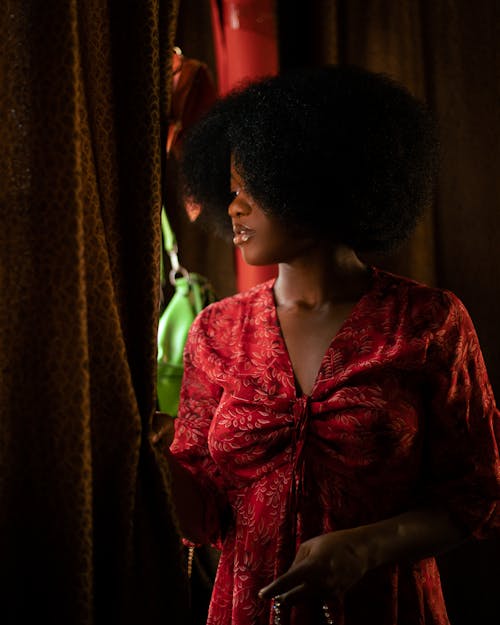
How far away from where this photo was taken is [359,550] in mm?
999

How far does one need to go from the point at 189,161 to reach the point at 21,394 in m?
0.78

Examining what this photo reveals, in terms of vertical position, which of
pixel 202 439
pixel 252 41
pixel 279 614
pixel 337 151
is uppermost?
pixel 252 41

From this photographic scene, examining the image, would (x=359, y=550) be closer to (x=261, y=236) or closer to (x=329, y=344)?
(x=329, y=344)

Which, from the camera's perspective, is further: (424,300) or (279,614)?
(424,300)

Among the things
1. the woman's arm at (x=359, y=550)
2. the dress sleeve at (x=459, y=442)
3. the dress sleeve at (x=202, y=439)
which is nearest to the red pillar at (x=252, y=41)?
the dress sleeve at (x=202, y=439)

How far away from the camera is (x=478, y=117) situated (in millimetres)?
1760

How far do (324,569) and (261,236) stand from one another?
0.55 m

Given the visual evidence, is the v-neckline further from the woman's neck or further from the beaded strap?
the beaded strap

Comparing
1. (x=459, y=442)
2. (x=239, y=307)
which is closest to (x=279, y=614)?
(x=459, y=442)

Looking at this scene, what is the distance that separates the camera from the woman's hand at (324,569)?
92 cm

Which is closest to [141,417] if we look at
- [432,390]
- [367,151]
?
[432,390]

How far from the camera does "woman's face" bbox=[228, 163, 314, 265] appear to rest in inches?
46.6

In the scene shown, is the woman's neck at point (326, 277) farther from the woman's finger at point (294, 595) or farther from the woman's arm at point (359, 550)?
the woman's finger at point (294, 595)

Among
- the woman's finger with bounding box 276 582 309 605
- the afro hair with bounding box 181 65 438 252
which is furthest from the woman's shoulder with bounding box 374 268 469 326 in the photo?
the woman's finger with bounding box 276 582 309 605
